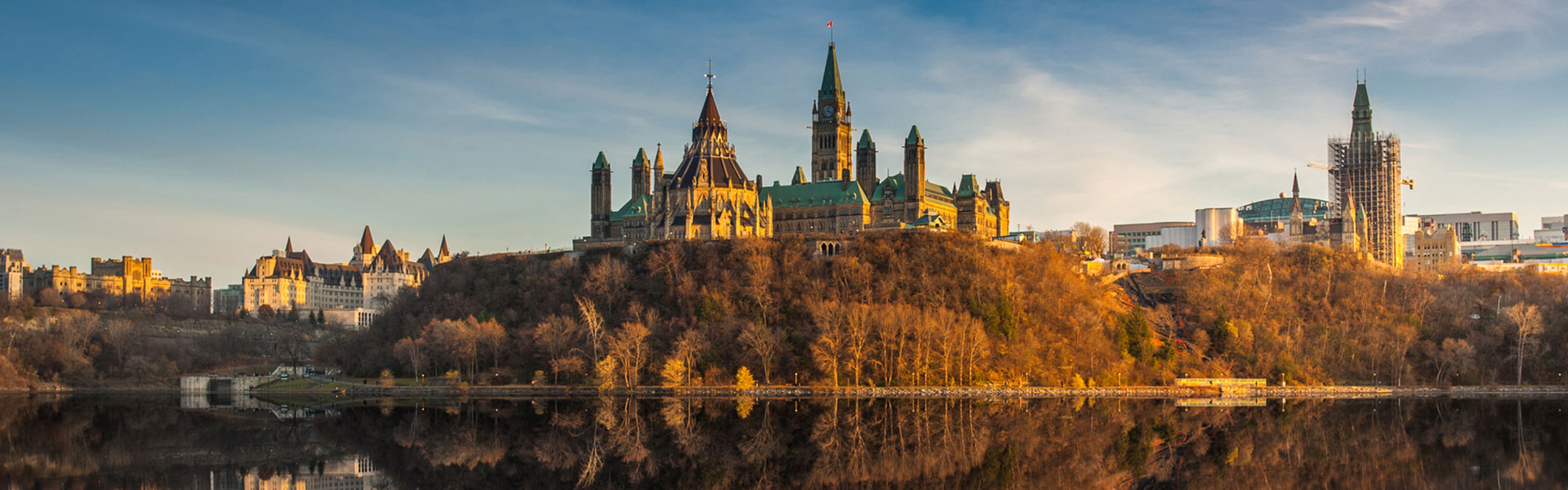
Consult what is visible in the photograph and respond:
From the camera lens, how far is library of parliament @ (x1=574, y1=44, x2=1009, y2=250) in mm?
104000

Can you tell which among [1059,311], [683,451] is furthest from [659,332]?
[683,451]

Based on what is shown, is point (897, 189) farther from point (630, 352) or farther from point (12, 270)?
point (12, 270)

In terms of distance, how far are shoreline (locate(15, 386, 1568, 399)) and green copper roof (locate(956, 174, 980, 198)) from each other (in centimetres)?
3625

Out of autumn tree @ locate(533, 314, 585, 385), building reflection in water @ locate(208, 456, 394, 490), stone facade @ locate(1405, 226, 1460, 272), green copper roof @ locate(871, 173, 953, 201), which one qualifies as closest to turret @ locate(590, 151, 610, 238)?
green copper roof @ locate(871, 173, 953, 201)

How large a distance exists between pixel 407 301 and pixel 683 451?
59252 millimetres

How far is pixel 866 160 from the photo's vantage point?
385 ft

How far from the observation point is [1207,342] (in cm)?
8725

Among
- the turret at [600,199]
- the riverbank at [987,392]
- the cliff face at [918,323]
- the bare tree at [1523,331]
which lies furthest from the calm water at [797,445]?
the turret at [600,199]

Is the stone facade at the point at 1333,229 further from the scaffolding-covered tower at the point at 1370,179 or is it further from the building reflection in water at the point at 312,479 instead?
the building reflection in water at the point at 312,479

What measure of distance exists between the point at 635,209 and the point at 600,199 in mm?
5361

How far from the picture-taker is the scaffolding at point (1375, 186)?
6058 inches

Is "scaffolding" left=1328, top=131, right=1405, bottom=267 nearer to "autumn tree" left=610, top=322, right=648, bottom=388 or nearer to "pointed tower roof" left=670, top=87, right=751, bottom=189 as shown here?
"pointed tower roof" left=670, top=87, right=751, bottom=189

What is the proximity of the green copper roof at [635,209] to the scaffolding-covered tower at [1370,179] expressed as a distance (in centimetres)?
9093

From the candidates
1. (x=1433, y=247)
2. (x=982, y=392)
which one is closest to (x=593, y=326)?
(x=982, y=392)
